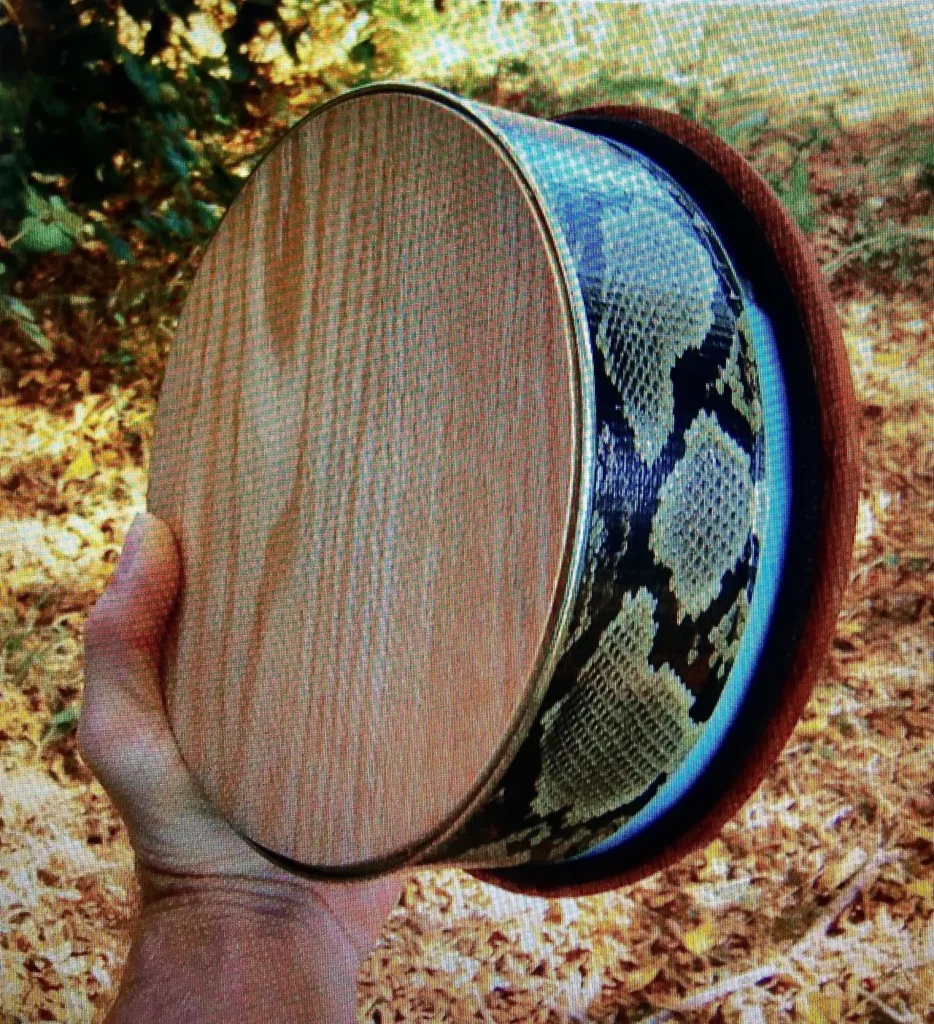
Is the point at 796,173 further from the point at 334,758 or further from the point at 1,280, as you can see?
the point at 1,280

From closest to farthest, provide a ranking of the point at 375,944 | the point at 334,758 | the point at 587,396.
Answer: the point at 587,396
the point at 334,758
the point at 375,944

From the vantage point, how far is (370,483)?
2.41 ft

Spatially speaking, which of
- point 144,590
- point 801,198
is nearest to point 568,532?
point 144,590

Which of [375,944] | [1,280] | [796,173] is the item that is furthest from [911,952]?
[1,280]

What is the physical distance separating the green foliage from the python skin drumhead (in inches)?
15.7

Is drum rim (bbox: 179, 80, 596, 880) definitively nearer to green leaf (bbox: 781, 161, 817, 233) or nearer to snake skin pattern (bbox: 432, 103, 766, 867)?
snake skin pattern (bbox: 432, 103, 766, 867)

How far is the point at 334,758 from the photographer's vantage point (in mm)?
727

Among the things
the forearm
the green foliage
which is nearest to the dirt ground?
the forearm

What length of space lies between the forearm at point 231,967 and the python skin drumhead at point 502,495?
0.20 m

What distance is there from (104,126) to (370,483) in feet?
2.45

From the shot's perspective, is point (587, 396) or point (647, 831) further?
point (647, 831)

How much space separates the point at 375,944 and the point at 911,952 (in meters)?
0.54

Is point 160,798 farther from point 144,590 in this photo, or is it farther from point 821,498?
point 821,498

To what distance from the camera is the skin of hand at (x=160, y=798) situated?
2.97 feet
